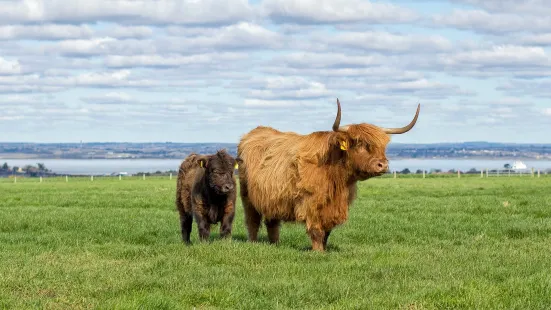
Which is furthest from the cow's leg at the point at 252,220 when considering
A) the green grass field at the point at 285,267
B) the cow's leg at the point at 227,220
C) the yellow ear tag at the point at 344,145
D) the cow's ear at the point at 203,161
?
the yellow ear tag at the point at 344,145

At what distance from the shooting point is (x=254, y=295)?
9.22 metres

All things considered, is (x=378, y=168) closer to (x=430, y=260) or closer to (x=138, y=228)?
(x=430, y=260)

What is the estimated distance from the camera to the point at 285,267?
1107 centimetres

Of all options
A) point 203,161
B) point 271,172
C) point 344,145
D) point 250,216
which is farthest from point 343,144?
point 250,216

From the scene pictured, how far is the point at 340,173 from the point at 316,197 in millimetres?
575

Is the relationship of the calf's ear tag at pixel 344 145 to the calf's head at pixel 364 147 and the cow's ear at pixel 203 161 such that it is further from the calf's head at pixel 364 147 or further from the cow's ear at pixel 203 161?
the cow's ear at pixel 203 161

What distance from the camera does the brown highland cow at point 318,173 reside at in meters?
12.6

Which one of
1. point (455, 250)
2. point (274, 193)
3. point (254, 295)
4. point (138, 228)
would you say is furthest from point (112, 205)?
point (254, 295)

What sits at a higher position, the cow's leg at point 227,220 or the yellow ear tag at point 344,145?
the yellow ear tag at point 344,145

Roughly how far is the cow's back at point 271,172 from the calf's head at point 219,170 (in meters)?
0.58

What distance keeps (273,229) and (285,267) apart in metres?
3.67

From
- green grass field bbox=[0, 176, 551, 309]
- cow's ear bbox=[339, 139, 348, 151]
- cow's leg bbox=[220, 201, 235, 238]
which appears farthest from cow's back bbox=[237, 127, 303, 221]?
cow's ear bbox=[339, 139, 348, 151]

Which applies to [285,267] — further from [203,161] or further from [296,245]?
[203,161]

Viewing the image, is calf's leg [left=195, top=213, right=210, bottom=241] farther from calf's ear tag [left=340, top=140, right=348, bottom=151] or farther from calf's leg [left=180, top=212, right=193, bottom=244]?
calf's ear tag [left=340, top=140, right=348, bottom=151]
